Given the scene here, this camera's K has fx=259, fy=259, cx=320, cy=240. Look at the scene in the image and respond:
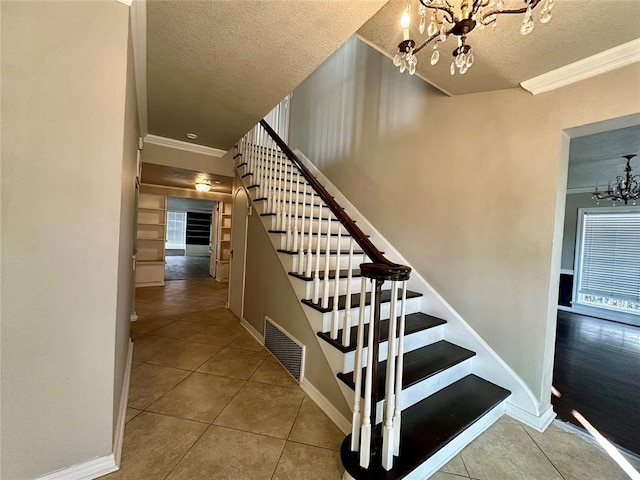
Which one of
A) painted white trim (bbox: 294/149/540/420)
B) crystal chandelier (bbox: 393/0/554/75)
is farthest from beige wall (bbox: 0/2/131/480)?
painted white trim (bbox: 294/149/540/420)

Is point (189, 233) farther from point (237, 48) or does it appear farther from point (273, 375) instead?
point (237, 48)

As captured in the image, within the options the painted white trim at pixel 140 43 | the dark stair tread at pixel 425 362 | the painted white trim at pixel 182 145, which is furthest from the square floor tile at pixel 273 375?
the painted white trim at pixel 182 145

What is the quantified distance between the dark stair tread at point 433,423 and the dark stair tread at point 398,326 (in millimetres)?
435

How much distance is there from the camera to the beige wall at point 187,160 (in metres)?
3.41

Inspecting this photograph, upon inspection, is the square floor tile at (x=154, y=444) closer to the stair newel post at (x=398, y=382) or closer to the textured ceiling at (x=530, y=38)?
the stair newel post at (x=398, y=382)

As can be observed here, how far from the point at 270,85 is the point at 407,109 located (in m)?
1.48

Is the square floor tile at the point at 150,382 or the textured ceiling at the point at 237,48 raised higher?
the textured ceiling at the point at 237,48

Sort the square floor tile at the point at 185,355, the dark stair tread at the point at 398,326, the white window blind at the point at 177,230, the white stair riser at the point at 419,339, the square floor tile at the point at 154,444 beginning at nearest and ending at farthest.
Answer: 1. the square floor tile at the point at 154,444
2. the dark stair tread at the point at 398,326
3. the white stair riser at the point at 419,339
4. the square floor tile at the point at 185,355
5. the white window blind at the point at 177,230

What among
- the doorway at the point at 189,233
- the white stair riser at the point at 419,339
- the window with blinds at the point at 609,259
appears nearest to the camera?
the white stair riser at the point at 419,339

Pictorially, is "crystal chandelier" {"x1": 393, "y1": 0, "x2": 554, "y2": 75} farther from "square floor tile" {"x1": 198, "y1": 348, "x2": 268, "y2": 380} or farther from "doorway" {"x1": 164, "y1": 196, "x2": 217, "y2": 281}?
"doorway" {"x1": 164, "y1": 196, "x2": 217, "y2": 281}

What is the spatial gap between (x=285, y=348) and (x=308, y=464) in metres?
1.03

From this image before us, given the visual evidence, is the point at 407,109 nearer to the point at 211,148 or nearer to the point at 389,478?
the point at 211,148

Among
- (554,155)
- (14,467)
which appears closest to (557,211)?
(554,155)

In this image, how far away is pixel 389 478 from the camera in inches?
46.8
